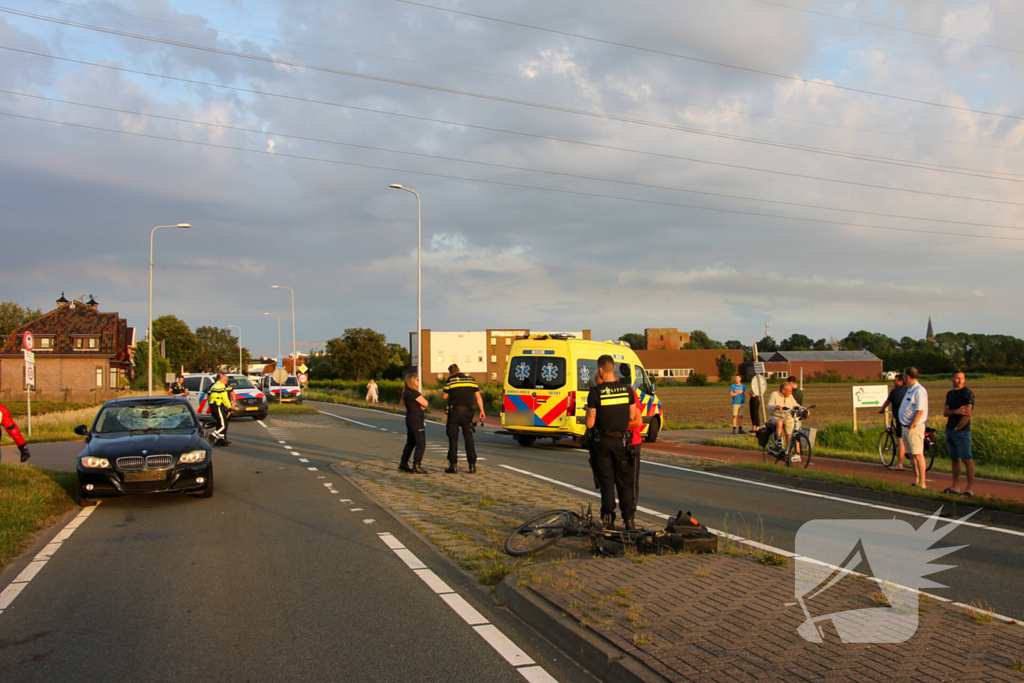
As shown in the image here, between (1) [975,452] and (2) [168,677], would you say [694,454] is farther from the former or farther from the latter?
(2) [168,677]

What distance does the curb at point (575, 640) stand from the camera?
154 inches

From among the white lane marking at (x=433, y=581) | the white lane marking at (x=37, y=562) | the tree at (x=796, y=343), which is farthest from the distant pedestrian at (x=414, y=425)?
the tree at (x=796, y=343)

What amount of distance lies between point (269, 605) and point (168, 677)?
1359 millimetres

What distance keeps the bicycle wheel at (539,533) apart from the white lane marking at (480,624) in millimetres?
808

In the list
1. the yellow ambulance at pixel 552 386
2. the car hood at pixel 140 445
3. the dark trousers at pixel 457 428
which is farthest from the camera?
the yellow ambulance at pixel 552 386

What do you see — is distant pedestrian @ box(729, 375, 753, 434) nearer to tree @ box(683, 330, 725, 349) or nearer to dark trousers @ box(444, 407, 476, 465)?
dark trousers @ box(444, 407, 476, 465)

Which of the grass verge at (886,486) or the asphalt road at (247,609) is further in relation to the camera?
the grass verge at (886,486)

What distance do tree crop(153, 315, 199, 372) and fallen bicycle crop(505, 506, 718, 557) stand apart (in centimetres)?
12332

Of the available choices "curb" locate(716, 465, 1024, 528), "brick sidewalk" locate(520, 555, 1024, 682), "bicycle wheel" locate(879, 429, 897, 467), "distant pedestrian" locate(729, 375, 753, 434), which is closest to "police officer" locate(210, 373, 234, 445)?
"curb" locate(716, 465, 1024, 528)

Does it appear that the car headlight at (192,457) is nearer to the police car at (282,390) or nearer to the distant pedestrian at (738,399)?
the distant pedestrian at (738,399)

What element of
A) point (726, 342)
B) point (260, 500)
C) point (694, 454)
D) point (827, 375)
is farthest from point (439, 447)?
point (726, 342)

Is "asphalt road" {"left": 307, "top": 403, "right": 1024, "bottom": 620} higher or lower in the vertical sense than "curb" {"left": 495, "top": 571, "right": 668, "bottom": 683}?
lower

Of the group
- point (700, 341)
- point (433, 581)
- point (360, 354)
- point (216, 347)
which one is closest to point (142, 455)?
point (433, 581)

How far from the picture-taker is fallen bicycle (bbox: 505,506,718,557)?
652 centimetres
